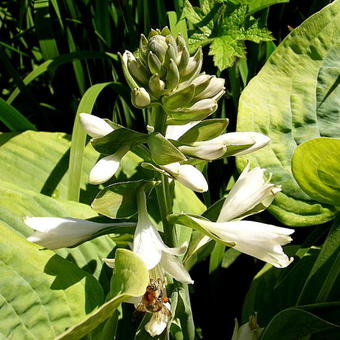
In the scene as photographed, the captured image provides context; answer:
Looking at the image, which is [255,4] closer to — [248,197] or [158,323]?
[248,197]

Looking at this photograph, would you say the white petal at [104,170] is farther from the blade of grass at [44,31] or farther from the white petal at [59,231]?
the blade of grass at [44,31]

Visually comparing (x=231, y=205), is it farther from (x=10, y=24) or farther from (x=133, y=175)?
(x=10, y=24)

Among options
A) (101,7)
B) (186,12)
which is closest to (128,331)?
(186,12)

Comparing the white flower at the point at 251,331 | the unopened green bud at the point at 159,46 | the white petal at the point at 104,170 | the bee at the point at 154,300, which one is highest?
the unopened green bud at the point at 159,46

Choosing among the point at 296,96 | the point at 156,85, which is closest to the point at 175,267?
the point at 156,85

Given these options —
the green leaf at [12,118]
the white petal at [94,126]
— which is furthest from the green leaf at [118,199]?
the green leaf at [12,118]

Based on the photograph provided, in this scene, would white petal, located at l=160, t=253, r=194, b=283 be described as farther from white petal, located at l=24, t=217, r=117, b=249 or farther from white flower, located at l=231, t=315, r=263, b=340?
white flower, located at l=231, t=315, r=263, b=340
